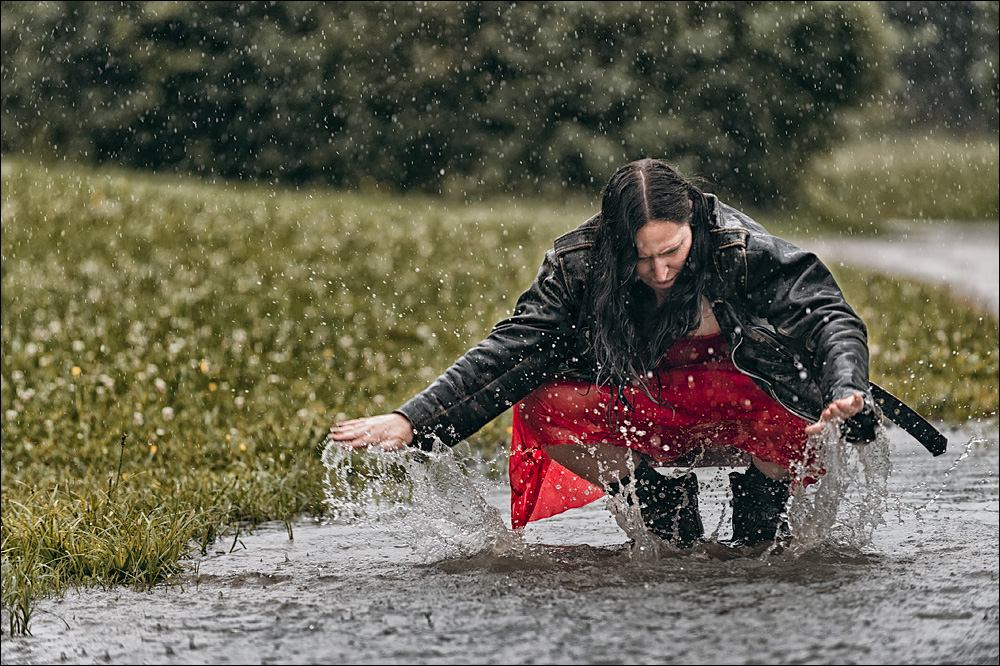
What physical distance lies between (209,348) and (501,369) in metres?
4.13

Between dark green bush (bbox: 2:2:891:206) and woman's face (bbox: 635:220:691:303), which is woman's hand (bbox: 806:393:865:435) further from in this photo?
dark green bush (bbox: 2:2:891:206)

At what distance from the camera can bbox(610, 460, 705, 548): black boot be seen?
4320mm

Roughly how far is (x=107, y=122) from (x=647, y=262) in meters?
17.9

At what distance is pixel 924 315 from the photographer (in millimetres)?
10273

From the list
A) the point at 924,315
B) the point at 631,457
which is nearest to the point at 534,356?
the point at 631,457

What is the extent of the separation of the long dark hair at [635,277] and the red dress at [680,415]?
9cm

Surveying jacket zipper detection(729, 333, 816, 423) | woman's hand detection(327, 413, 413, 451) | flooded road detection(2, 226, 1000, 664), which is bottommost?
flooded road detection(2, 226, 1000, 664)

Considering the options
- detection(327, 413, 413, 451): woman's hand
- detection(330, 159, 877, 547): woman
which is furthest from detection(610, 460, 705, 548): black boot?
detection(327, 413, 413, 451): woman's hand

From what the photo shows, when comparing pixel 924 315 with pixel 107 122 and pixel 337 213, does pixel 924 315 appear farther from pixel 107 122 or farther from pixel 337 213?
pixel 107 122

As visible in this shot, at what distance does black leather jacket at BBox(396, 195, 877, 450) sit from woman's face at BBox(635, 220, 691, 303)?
148mm

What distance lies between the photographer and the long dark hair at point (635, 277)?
3.91m

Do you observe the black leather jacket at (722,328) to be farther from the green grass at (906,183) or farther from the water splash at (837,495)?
the green grass at (906,183)

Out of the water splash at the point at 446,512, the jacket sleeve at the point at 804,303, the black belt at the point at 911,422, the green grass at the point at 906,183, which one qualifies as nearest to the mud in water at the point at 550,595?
the water splash at the point at 446,512

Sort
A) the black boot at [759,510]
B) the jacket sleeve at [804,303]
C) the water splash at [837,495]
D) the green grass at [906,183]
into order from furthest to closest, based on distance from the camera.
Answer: the green grass at [906,183] < the black boot at [759,510] < the water splash at [837,495] < the jacket sleeve at [804,303]
